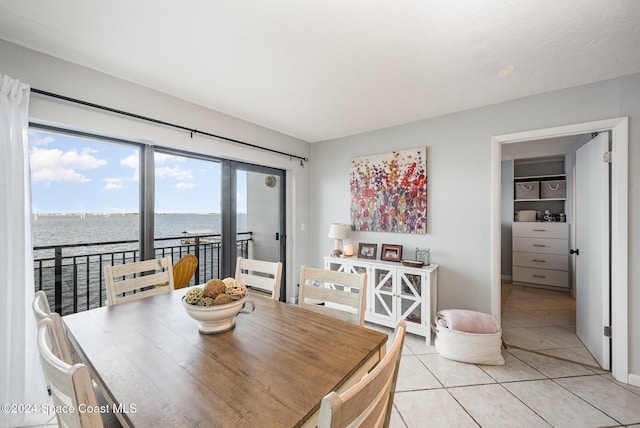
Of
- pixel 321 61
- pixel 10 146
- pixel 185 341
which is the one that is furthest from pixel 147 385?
pixel 321 61

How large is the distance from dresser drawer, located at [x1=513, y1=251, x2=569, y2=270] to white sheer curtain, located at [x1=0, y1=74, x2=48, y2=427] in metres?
6.35

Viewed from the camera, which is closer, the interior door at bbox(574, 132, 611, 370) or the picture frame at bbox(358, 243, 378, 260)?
the interior door at bbox(574, 132, 611, 370)

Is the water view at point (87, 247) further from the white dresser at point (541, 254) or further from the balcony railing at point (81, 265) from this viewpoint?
the white dresser at point (541, 254)

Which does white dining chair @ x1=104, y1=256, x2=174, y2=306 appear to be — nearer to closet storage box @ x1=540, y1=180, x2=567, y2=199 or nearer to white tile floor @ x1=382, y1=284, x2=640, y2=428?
white tile floor @ x1=382, y1=284, x2=640, y2=428

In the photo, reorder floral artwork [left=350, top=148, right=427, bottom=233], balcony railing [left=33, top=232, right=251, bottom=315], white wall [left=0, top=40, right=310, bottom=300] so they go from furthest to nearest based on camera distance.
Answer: floral artwork [left=350, top=148, right=427, bottom=233] < balcony railing [left=33, top=232, right=251, bottom=315] < white wall [left=0, top=40, right=310, bottom=300]

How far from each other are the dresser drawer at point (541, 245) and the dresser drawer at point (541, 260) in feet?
0.23

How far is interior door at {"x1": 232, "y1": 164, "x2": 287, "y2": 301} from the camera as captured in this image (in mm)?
3375

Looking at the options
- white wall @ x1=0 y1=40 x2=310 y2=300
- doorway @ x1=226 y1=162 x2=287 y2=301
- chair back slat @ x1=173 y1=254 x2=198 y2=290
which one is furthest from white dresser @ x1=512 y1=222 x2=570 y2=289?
chair back slat @ x1=173 y1=254 x2=198 y2=290

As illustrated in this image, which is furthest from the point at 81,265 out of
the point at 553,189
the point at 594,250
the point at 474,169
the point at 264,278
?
the point at 553,189

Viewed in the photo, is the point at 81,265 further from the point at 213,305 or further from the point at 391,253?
the point at 391,253

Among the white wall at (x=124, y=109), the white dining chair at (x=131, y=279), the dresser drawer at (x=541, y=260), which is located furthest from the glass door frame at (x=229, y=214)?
the dresser drawer at (x=541, y=260)

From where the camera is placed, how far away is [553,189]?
4594mm

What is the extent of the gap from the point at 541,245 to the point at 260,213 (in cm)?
483

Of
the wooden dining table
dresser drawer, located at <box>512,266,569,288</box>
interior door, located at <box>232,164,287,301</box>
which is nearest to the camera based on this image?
the wooden dining table
